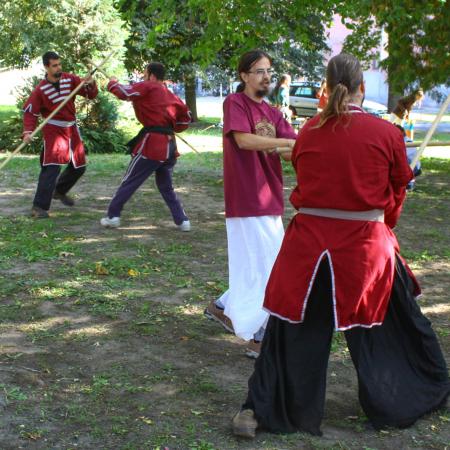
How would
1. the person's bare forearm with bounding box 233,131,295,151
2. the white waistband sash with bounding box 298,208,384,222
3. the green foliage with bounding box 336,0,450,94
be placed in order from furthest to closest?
the green foliage with bounding box 336,0,450,94 → the person's bare forearm with bounding box 233,131,295,151 → the white waistband sash with bounding box 298,208,384,222

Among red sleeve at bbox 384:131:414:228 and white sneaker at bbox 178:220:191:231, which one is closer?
red sleeve at bbox 384:131:414:228

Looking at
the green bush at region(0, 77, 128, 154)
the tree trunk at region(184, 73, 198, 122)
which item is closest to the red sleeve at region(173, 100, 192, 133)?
the green bush at region(0, 77, 128, 154)

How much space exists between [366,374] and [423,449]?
17.3 inches

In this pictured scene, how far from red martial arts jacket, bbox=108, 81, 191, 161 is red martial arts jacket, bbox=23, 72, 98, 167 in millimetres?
1058

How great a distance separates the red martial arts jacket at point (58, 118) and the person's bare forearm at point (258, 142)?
4.61 m

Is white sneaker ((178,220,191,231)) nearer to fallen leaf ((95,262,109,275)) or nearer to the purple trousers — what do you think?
the purple trousers

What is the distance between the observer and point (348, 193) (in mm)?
3494

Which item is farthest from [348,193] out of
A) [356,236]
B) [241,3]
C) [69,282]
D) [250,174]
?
[241,3]

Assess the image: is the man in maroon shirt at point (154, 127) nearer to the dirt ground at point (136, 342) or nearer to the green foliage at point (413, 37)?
the dirt ground at point (136, 342)

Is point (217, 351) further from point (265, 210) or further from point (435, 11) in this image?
point (435, 11)

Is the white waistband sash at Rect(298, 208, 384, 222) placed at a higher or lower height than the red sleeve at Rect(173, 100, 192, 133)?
lower

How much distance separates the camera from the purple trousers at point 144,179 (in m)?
8.13

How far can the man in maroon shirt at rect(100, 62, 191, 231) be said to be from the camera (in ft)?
25.7

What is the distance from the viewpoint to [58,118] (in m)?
8.80
